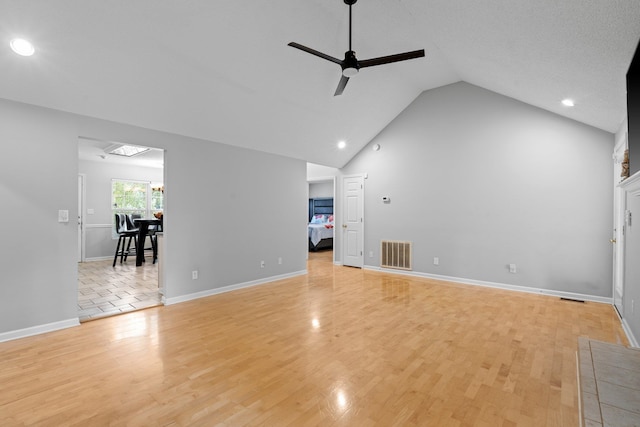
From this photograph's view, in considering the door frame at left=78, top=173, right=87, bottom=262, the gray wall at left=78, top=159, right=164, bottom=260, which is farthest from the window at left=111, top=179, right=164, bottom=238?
the door frame at left=78, top=173, right=87, bottom=262

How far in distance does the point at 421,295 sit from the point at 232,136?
383 cm

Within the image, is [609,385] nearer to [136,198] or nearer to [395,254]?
[395,254]

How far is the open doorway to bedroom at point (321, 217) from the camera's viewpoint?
919 centimetres

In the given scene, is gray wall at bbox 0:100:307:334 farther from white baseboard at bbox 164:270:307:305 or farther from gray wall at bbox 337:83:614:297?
gray wall at bbox 337:83:614:297

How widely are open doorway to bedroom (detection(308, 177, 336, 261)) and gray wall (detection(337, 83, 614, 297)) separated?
111 inches

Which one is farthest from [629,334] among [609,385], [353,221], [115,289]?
[115,289]

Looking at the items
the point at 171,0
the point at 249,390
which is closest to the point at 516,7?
the point at 171,0

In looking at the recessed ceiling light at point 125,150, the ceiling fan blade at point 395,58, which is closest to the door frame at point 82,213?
the recessed ceiling light at point 125,150

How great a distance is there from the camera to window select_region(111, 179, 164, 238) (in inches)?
320

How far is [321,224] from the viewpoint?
957cm

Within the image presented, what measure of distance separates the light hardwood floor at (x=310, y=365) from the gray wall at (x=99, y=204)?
531cm

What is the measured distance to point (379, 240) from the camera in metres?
6.43

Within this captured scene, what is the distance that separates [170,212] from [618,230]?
19.8 feet

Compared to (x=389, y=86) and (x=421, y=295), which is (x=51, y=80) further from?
(x=421, y=295)
